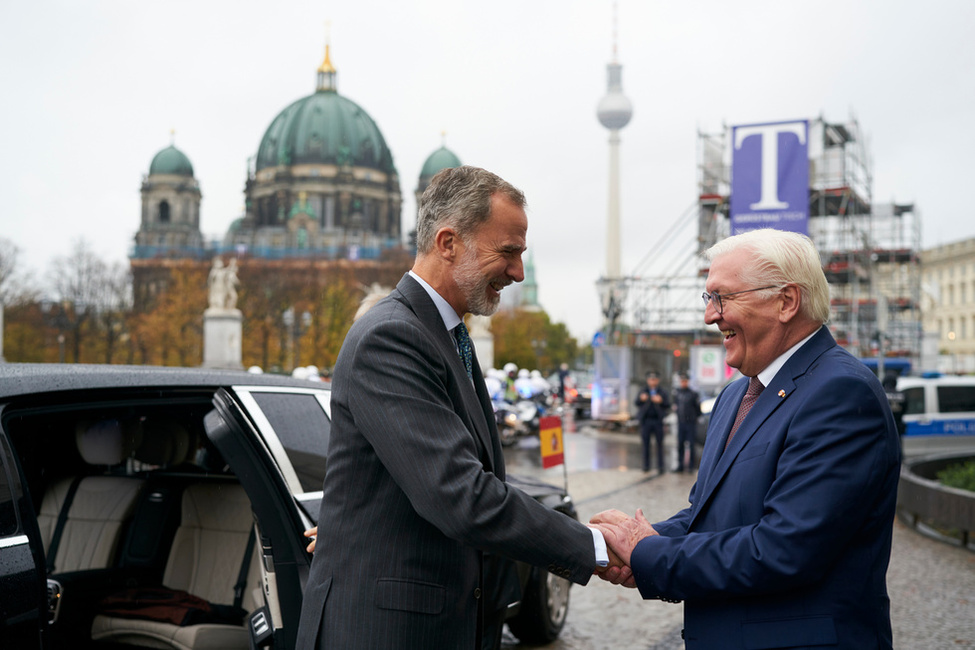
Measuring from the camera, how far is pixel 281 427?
360cm

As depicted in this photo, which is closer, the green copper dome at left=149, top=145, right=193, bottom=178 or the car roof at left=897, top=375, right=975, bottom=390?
the car roof at left=897, top=375, right=975, bottom=390

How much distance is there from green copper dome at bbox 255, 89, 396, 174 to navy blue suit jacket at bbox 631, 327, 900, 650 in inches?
4566

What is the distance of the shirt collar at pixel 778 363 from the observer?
241cm

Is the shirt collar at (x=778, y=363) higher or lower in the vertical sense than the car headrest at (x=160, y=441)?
higher

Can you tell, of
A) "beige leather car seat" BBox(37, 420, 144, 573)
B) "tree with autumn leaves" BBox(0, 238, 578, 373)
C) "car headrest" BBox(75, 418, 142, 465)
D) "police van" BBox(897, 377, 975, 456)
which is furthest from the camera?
"tree with autumn leaves" BBox(0, 238, 578, 373)

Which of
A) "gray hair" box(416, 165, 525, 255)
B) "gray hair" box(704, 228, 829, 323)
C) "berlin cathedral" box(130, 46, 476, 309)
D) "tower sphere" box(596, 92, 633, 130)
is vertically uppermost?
"tower sphere" box(596, 92, 633, 130)

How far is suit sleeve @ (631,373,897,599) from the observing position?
2.11m

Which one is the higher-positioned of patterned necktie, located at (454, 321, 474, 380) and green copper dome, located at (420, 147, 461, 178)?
green copper dome, located at (420, 147, 461, 178)

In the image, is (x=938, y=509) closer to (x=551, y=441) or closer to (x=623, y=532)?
(x=551, y=441)

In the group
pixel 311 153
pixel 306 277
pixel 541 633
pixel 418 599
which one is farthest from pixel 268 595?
pixel 311 153

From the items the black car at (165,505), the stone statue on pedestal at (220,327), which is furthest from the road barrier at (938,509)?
Answer: the stone statue on pedestal at (220,327)

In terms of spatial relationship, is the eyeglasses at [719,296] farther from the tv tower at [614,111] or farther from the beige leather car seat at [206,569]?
the tv tower at [614,111]

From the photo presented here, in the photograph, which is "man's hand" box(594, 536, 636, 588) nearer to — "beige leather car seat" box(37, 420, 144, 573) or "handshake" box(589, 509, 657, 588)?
"handshake" box(589, 509, 657, 588)

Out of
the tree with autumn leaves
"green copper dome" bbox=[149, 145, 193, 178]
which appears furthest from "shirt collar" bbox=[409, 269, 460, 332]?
"green copper dome" bbox=[149, 145, 193, 178]
